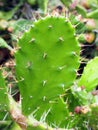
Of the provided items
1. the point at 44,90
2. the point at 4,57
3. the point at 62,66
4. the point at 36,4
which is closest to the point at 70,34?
the point at 62,66

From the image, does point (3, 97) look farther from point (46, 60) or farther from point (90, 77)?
point (90, 77)

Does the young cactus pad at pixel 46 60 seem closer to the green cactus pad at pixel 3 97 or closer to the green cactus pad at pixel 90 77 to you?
the green cactus pad at pixel 3 97

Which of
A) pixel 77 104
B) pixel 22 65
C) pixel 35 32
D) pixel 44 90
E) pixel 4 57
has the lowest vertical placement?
pixel 4 57

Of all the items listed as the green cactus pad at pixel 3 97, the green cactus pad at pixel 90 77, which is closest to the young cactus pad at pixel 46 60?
the green cactus pad at pixel 3 97

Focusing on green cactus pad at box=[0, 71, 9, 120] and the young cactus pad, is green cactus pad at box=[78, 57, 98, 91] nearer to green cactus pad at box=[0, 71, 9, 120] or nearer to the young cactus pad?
the young cactus pad

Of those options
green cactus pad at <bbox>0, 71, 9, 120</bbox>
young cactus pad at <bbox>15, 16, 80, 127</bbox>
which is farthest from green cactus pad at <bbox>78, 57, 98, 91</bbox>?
green cactus pad at <bbox>0, 71, 9, 120</bbox>

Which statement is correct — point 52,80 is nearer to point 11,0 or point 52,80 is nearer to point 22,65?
point 22,65

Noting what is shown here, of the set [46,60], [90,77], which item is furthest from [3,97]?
A: [90,77]
